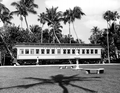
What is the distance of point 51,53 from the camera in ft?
123

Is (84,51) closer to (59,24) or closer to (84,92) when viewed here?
(59,24)

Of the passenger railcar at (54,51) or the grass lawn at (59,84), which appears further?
the passenger railcar at (54,51)

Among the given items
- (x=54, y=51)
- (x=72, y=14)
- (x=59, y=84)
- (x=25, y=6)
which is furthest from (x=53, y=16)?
(x=59, y=84)

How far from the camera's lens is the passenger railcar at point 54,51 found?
3591cm

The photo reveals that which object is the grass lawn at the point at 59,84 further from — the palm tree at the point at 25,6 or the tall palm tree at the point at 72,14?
the tall palm tree at the point at 72,14

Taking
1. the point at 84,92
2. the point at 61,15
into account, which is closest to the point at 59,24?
the point at 61,15

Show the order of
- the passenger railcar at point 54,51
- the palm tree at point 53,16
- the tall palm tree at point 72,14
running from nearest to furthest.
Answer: the passenger railcar at point 54,51
the palm tree at point 53,16
the tall palm tree at point 72,14

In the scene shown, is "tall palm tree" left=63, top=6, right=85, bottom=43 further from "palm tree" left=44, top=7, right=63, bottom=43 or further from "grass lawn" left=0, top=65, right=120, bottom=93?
"grass lawn" left=0, top=65, right=120, bottom=93

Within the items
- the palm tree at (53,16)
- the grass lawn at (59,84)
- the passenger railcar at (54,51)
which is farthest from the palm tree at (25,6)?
the grass lawn at (59,84)

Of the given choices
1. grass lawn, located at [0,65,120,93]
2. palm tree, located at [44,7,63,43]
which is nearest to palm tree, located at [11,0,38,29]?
palm tree, located at [44,7,63,43]

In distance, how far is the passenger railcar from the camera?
3591 cm

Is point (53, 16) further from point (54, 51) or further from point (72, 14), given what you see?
point (54, 51)

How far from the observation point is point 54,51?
37688 mm

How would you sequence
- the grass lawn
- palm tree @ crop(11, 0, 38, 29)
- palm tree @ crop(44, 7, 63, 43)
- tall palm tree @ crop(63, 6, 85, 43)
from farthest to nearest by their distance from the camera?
tall palm tree @ crop(63, 6, 85, 43) < palm tree @ crop(44, 7, 63, 43) < palm tree @ crop(11, 0, 38, 29) < the grass lawn
